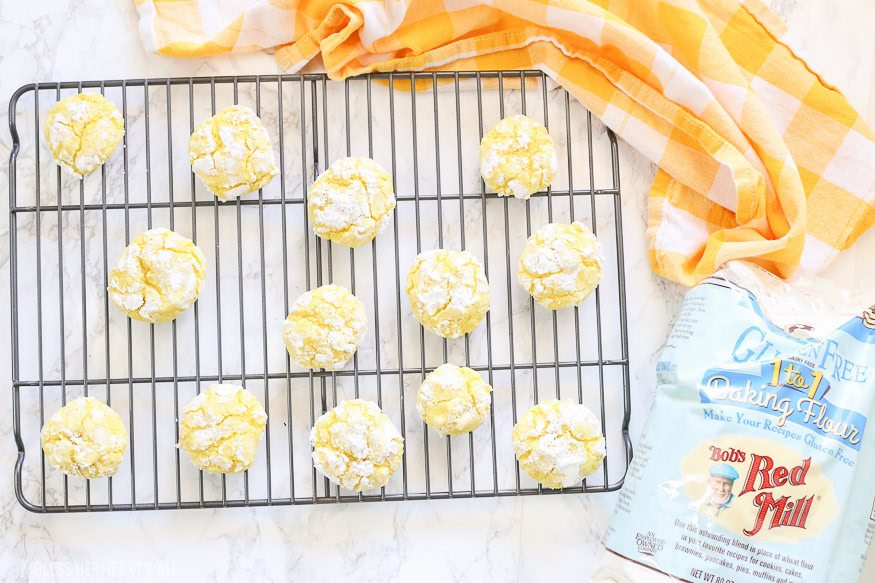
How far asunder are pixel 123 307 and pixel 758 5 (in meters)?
1.56

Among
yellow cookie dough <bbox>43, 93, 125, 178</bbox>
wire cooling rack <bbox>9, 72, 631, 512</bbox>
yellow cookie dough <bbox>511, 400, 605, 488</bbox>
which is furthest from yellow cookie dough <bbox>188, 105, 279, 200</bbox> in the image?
yellow cookie dough <bbox>511, 400, 605, 488</bbox>

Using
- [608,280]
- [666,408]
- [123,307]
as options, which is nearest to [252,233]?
[123,307]

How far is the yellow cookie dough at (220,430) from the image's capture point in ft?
4.91

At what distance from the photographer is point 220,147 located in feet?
4.99

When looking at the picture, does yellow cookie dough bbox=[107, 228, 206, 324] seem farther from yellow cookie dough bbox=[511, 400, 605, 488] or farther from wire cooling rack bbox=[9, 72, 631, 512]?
yellow cookie dough bbox=[511, 400, 605, 488]

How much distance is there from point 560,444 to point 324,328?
0.55 m

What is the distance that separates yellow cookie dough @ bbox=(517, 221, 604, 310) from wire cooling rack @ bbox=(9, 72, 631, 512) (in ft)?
0.24

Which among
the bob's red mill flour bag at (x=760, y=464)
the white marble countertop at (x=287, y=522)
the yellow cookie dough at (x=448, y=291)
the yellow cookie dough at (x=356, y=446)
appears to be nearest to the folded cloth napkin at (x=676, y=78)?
the white marble countertop at (x=287, y=522)

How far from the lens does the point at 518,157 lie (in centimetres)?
155

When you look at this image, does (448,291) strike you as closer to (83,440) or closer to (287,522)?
(287,522)

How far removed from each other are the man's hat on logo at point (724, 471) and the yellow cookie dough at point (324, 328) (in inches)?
29.1

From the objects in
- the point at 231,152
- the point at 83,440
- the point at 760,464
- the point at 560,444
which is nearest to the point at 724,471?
the point at 760,464

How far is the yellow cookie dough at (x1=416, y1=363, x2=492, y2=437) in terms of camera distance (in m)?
1.50

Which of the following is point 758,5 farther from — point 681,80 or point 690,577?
point 690,577
